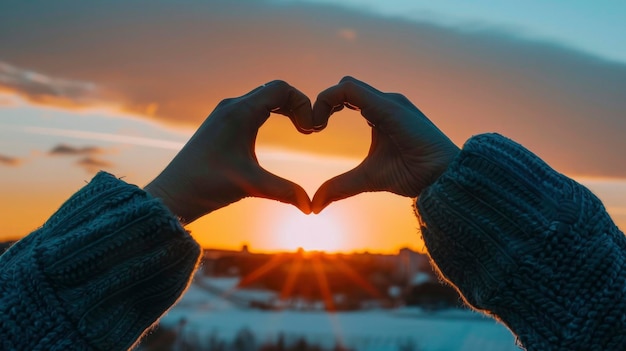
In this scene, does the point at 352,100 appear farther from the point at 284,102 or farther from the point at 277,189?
the point at 277,189

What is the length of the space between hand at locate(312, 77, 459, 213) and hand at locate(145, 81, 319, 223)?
0.09m

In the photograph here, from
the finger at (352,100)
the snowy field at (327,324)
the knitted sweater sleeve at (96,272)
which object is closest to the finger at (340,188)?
the finger at (352,100)

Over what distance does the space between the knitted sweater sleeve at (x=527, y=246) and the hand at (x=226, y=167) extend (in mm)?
404

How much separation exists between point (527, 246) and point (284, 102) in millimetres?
739

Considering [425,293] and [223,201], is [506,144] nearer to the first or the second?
[223,201]

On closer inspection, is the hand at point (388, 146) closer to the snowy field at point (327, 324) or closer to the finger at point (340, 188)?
the finger at point (340, 188)

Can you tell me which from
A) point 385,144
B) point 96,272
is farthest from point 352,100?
point 96,272

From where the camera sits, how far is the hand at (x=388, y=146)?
2.07 m

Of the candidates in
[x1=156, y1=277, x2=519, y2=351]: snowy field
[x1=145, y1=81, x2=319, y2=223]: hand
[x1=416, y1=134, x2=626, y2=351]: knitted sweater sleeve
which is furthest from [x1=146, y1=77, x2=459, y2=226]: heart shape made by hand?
[x1=156, y1=277, x2=519, y2=351]: snowy field

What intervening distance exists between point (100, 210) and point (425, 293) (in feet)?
81.6

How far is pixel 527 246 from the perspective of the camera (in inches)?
72.1

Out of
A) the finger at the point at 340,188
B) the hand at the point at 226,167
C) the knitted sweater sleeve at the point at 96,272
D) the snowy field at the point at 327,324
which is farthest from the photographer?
the snowy field at the point at 327,324

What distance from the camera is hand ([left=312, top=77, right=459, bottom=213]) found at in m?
2.07

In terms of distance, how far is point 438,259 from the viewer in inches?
77.5
